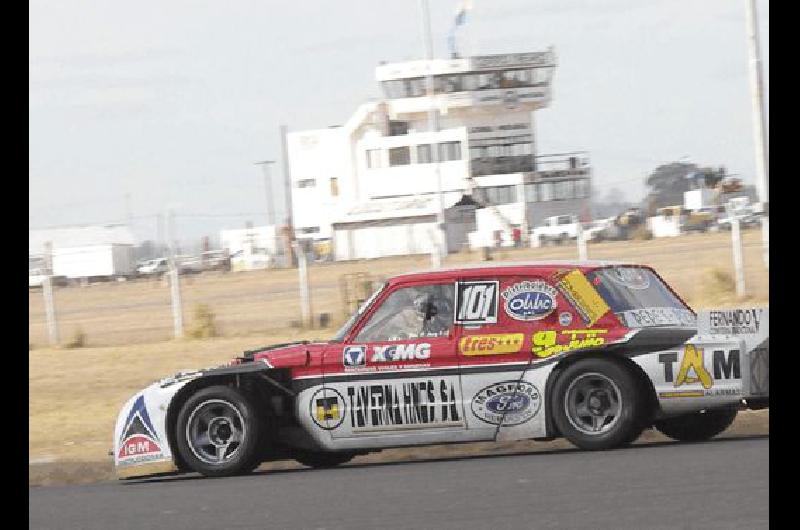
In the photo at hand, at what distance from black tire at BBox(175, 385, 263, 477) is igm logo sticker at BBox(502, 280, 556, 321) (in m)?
1.93

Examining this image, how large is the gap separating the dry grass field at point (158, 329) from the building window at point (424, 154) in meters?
32.9

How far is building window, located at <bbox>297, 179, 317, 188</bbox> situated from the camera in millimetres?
91875

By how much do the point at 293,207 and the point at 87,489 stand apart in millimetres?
81923

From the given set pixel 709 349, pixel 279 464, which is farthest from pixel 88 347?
pixel 709 349

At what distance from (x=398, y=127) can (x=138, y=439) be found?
257 feet

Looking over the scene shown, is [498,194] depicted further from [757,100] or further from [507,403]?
[507,403]

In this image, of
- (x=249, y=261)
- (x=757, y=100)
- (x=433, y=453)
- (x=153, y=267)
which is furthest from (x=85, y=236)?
(x=433, y=453)

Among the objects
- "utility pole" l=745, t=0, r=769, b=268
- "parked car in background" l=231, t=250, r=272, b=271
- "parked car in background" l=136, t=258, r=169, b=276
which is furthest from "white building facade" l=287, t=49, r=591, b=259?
"utility pole" l=745, t=0, r=769, b=268

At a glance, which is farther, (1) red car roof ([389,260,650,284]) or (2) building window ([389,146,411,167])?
(2) building window ([389,146,411,167])

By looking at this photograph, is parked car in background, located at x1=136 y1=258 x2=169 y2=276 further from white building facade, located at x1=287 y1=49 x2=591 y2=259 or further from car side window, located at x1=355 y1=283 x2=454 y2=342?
car side window, located at x1=355 y1=283 x2=454 y2=342

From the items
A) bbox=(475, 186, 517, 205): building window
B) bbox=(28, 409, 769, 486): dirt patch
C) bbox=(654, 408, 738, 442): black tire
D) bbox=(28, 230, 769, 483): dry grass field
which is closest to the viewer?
bbox=(654, 408, 738, 442): black tire

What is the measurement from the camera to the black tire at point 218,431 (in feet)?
38.8

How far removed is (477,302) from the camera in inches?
468

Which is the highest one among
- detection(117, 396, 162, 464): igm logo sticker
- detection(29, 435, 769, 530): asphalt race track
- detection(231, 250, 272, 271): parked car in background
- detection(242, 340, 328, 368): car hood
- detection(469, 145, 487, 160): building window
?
detection(469, 145, 487, 160): building window
